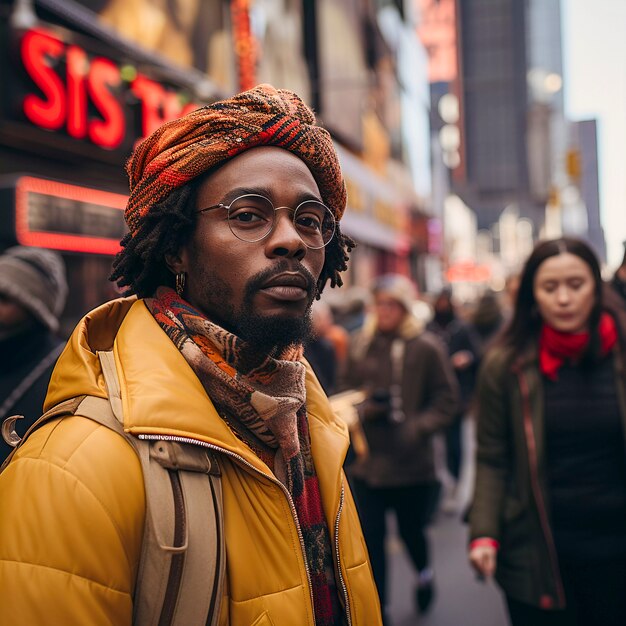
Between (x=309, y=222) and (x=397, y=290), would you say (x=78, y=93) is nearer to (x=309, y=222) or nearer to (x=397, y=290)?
(x=397, y=290)

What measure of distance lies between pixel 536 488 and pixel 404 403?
2393 millimetres

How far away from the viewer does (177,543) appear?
4.56 ft

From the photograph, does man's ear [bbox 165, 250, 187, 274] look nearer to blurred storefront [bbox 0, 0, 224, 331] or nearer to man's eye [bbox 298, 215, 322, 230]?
man's eye [bbox 298, 215, 322, 230]

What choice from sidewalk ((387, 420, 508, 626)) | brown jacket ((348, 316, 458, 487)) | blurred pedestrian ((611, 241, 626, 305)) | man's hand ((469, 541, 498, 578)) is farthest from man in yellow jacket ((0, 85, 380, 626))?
sidewalk ((387, 420, 508, 626))

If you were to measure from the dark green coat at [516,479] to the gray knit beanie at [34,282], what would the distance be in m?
2.21

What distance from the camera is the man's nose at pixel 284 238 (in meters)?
1.72

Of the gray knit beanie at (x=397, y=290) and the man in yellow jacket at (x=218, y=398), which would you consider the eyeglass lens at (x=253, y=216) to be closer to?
the man in yellow jacket at (x=218, y=398)

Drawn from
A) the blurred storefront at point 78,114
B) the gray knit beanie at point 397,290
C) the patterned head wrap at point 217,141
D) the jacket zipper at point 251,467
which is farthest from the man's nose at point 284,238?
the blurred storefront at point 78,114

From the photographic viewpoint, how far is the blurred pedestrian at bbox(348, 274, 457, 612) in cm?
524

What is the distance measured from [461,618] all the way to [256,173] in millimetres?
4304

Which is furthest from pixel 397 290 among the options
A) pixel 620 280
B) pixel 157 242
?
pixel 157 242

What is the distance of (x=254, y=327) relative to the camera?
171 cm

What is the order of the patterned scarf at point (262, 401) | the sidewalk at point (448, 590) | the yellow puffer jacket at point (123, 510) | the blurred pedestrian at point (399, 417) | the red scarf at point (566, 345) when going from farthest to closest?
the blurred pedestrian at point (399, 417) < the sidewalk at point (448, 590) < the red scarf at point (566, 345) < the patterned scarf at point (262, 401) < the yellow puffer jacket at point (123, 510)

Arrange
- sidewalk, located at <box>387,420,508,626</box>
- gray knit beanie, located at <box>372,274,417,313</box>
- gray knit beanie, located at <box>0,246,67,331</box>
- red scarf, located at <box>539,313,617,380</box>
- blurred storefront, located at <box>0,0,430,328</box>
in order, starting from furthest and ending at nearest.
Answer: blurred storefront, located at <box>0,0,430,328</box> → gray knit beanie, located at <box>372,274,417,313</box> → sidewalk, located at <box>387,420,508,626</box> → gray knit beanie, located at <box>0,246,67,331</box> → red scarf, located at <box>539,313,617,380</box>
